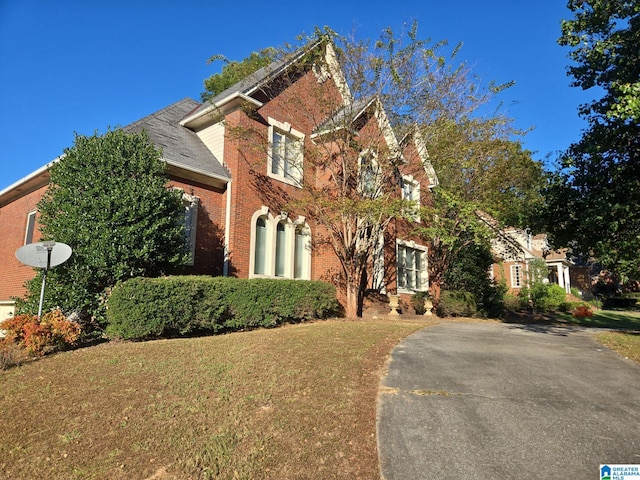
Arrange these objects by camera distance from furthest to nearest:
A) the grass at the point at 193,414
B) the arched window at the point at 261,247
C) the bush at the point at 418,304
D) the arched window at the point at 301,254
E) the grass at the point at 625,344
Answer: the bush at the point at 418,304, the arched window at the point at 301,254, the arched window at the point at 261,247, the grass at the point at 625,344, the grass at the point at 193,414

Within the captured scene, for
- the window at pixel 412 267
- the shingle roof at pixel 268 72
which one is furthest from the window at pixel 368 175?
the window at pixel 412 267

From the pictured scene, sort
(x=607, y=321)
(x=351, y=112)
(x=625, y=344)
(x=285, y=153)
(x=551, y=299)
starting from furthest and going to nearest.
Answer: (x=551, y=299), (x=607, y=321), (x=285, y=153), (x=351, y=112), (x=625, y=344)

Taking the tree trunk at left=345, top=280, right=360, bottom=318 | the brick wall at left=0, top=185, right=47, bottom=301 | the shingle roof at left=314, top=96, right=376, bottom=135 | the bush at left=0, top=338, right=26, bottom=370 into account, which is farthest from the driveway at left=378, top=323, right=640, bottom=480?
the brick wall at left=0, top=185, right=47, bottom=301

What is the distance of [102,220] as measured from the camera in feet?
30.1

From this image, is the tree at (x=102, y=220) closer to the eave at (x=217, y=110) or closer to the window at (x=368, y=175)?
the eave at (x=217, y=110)

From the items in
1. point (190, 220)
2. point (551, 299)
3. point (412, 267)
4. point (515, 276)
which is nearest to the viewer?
point (190, 220)

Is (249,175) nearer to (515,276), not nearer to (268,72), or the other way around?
(268,72)

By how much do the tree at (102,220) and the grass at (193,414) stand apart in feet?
7.11

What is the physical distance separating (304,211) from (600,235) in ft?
29.5

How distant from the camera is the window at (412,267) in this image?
1859 cm

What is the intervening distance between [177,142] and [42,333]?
303 inches

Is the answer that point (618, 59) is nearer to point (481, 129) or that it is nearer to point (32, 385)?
point (481, 129)

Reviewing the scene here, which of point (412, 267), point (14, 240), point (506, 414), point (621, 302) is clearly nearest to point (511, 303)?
point (412, 267)

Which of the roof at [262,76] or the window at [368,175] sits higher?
the roof at [262,76]
